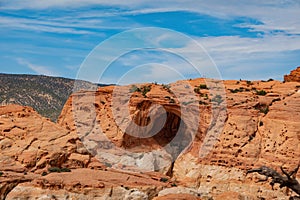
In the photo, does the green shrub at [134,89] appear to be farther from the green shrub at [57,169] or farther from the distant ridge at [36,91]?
the distant ridge at [36,91]

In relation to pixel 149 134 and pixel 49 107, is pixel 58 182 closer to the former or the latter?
pixel 149 134

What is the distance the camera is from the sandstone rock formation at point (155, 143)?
28125mm

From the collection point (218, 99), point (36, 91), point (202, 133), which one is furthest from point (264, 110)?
point (36, 91)

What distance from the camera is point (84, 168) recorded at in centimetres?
3034

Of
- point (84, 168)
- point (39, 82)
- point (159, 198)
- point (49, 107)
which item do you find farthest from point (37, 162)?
point (39, 82)

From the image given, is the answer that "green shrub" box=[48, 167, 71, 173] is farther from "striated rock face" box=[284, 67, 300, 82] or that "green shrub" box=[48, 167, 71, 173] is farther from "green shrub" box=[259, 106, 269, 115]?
"striated rock face" box=[284, 67, 300, 82]

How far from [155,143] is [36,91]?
5265cm

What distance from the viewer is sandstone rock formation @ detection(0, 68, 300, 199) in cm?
2812

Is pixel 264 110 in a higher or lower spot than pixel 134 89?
lower

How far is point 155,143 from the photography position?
35.0 meters

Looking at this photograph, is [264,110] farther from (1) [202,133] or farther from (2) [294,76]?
(2) [294,76]

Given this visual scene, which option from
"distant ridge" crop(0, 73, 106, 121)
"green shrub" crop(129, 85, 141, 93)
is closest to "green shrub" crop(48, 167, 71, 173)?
"green shrub" crop(129, 85, 141, 93)

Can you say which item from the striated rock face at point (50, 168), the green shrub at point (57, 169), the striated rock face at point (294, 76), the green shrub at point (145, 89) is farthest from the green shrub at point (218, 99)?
the green shrub at point (57, 169)

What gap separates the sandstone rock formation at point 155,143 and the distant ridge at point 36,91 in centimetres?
3706
